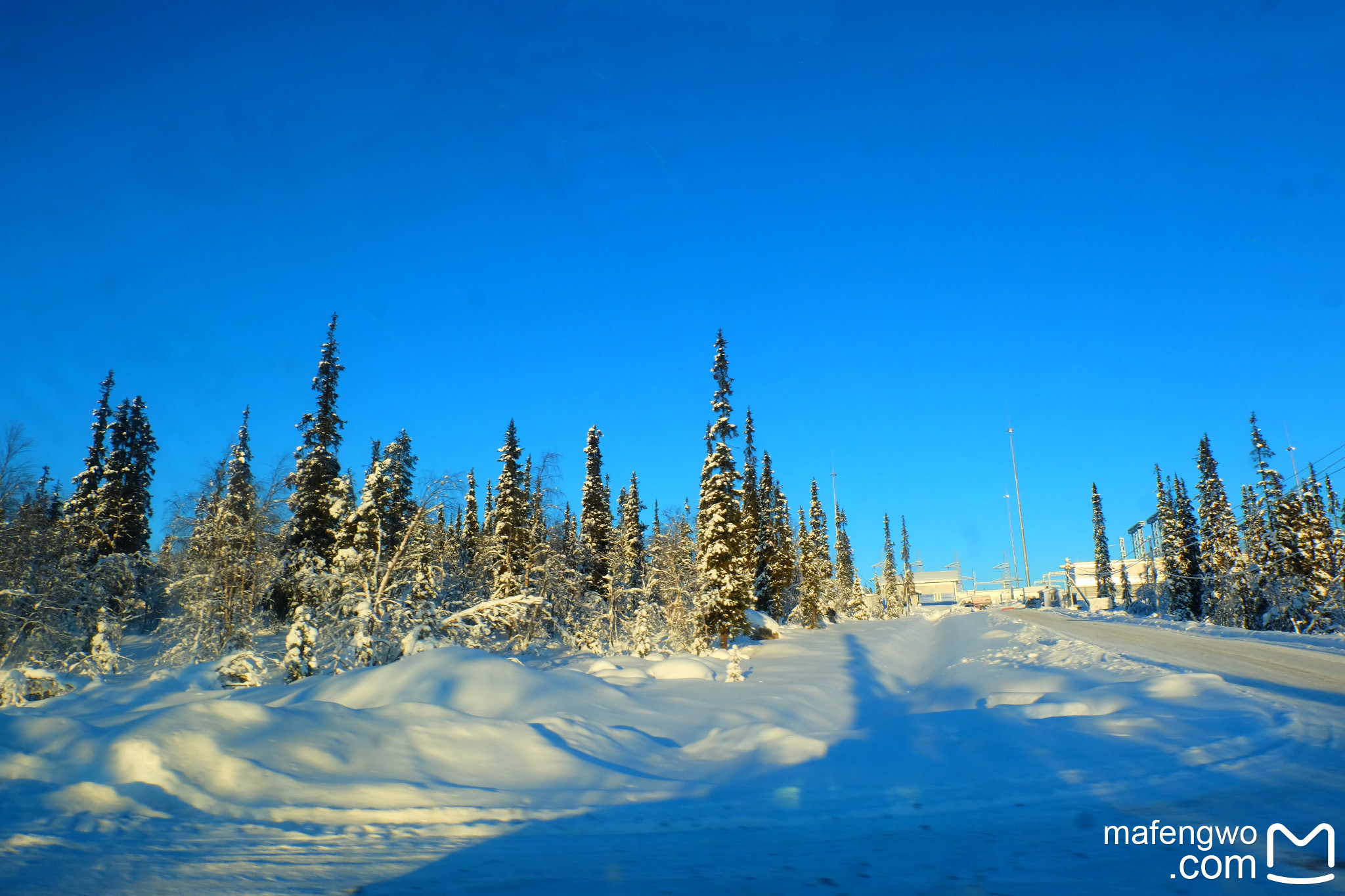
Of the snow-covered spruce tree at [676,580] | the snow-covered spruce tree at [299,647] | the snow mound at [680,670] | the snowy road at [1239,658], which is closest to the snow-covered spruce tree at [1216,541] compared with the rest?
the snowy road at [1239,658]

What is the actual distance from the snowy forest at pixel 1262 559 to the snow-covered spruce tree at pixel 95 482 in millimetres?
56608

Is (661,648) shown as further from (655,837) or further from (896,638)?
(655,837)

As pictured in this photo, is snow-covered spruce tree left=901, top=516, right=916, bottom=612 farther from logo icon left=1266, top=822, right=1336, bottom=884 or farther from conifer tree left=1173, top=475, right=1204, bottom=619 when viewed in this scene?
logo icon left=1266, top=822, right=1336, bottom=884

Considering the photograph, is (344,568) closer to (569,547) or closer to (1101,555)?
(569,547)

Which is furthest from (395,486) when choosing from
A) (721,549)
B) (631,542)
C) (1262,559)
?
(1262,559)

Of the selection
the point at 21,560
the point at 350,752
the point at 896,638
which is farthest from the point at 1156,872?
the point at 896,638

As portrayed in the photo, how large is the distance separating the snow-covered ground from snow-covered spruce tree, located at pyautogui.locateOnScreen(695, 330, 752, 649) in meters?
18.8

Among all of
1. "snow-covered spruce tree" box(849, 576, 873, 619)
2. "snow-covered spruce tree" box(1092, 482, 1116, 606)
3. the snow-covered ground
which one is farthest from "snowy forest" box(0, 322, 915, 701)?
"snow-covered spruce tree" box(1092, 482, 1116, 606)

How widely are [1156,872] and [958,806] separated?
1.60 meters

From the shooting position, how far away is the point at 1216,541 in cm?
4169

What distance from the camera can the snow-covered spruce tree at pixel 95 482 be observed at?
3622 cm

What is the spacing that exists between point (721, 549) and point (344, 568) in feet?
50.4

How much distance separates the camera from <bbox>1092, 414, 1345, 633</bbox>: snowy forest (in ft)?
92.0

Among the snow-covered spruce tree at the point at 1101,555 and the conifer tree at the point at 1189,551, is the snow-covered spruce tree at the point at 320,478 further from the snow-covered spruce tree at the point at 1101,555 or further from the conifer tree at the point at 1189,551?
the snow-covered spruce tree at the point at 1101,555
